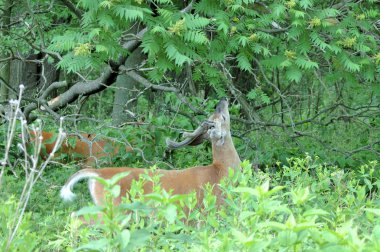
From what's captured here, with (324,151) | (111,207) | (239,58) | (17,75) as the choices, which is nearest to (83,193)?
(239,58)

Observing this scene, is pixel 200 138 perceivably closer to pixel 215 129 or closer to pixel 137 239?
pixel 215 129

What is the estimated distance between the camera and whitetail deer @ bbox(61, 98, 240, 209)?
6520 millimetres

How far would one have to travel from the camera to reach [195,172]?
23.2 ft

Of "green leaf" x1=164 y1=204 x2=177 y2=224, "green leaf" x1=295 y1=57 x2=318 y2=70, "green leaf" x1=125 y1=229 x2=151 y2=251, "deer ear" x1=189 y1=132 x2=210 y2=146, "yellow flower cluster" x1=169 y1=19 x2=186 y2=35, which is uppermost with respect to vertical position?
"yellow flower cluster" x1=169 y1=19 x2=186 y2=35

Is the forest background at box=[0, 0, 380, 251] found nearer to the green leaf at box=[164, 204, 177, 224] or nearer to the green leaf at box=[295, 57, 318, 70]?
the green leaf at box=[295, 57, 318, 70]

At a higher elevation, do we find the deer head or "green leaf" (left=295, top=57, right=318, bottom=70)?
"green leaf" (left=295, top=57, right=318, bottom=70)

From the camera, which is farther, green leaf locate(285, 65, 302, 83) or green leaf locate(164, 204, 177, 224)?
green leaf locate(285, 65, 302, 83)

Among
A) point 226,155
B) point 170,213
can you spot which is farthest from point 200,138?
point 170,213

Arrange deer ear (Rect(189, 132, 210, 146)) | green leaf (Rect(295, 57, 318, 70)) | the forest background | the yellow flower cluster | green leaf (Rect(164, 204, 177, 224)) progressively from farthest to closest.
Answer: deer ear (Rect(189, 132, 210, 146))
green leaf (Rect(295, 57, 318, 70))
the forest background
the yellow flower cluster
green leaf (Rect(164, 204, 177, 224))

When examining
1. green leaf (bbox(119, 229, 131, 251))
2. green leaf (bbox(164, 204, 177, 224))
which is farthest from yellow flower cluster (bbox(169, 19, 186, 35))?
green leaf (bbox(119, 229, 131, 251))

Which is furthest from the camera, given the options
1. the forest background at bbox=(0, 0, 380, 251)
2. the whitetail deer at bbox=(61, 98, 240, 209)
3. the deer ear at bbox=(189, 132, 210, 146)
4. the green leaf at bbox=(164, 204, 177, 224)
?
the deer ear at bbox=(189, 132, 210, 146)

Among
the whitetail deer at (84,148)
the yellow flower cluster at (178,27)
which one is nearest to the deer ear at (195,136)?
the whitetail deer at (84,148)

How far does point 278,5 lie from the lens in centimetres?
647

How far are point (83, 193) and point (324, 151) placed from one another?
337 cm
